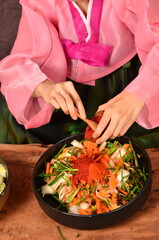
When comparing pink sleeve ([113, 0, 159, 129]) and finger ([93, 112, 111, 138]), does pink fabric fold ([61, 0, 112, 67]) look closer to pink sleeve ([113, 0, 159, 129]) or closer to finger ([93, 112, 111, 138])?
pink sleeve ([113, 0, 159, 129])

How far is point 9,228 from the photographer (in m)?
1.12

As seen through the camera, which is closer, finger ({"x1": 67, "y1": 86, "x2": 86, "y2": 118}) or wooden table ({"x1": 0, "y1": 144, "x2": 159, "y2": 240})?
wooden table ({"x1": 0, "y1": 144, "x2": 159, "y2": 240})

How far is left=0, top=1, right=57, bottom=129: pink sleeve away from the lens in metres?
1.46

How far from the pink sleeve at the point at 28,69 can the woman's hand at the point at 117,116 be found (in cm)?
36

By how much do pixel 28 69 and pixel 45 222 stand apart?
2.10 feet

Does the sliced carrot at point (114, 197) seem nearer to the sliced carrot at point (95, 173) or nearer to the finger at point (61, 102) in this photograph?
the sliced carrot at point (95, 173)

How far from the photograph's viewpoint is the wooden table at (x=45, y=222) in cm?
106

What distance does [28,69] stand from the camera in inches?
57.2

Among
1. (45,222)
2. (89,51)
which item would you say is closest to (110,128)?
(45,222)

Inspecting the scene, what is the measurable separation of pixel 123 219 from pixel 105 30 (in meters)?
0.85

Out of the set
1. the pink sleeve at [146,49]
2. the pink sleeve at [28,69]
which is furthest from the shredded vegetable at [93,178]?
the pink sleeve at [28,69]

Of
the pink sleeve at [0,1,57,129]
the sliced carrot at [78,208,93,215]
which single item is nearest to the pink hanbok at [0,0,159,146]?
the pink sleeve at [0,1,57,129]

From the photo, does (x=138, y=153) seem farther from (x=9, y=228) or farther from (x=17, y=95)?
(x=17, y=95)

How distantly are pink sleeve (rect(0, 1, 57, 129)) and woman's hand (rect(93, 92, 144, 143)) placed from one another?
362 mm
